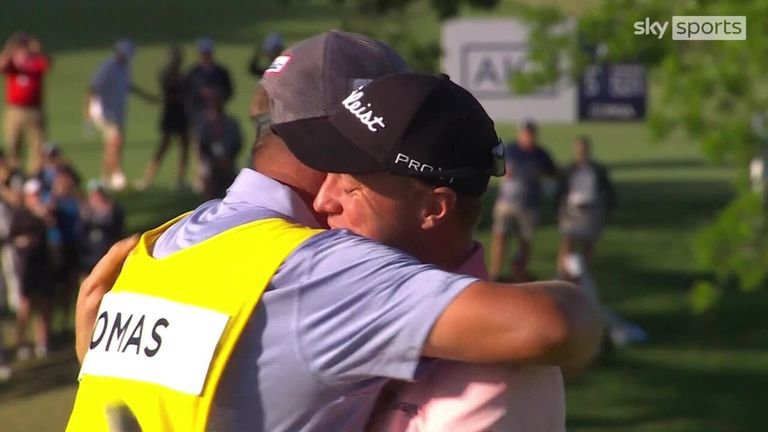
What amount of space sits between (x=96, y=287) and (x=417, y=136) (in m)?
0.83

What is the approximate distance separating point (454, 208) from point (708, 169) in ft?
67.4

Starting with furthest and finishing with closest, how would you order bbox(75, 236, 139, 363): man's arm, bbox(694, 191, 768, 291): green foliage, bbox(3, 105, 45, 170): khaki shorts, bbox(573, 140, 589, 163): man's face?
bbox(3, 105, 45, 170): khaki shorts < bbox(573, 140, 589, 163): man's face < bbox(694, 191, 768, 291): green foliage < bbox(75, 236, 139, 363): man's arm

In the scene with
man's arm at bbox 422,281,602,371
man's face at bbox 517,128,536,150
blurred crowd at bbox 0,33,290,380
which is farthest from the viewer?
man's face at bbox 517,128,536,150

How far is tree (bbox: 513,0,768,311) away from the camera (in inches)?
400

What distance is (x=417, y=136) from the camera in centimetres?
228

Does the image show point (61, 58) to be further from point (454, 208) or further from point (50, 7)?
point (454, 208)

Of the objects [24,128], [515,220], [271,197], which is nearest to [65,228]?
[515,220]

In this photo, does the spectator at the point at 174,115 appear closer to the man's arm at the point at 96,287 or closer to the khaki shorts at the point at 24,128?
the khaki shorts at the point at 24,128

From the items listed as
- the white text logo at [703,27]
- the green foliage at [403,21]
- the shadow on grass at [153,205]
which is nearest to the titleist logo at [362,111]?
the white text logo at [703,27]

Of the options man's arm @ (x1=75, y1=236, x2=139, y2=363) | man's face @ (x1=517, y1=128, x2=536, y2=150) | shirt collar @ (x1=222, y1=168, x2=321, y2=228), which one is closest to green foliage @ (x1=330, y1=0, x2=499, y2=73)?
man's face @ (x1=517, y1=128, x2=536, y2=150)

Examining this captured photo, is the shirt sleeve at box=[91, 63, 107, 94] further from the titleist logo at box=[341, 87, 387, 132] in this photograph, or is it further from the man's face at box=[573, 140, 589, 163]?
the titleist logo at box=[341, 87, 387, 132]

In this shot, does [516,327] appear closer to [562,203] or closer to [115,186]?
[562,203]

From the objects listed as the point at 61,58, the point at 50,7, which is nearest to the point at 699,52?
the point at 61,58

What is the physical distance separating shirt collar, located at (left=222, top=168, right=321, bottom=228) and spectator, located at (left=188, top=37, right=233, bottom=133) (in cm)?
1497
